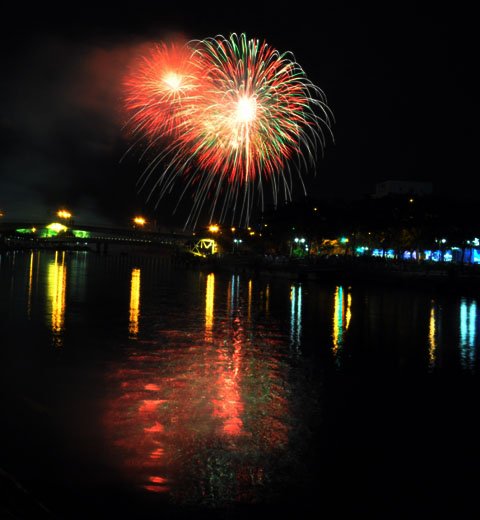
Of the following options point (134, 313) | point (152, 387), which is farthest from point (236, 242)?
point (152, 387)

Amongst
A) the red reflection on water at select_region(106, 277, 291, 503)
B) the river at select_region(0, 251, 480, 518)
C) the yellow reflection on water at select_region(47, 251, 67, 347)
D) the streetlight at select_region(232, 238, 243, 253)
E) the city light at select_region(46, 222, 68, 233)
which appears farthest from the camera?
the city light at select_region(46, 222, 68, 233)

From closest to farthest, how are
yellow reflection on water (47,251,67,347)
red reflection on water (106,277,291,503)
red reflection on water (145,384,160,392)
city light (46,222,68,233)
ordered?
red reflection on water (106,277,291,503) → red reflection on water (145,384,160,392) → yellow reflection on water (47,251,67,347) → city light (46,222,68,233)

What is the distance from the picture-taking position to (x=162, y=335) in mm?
19484

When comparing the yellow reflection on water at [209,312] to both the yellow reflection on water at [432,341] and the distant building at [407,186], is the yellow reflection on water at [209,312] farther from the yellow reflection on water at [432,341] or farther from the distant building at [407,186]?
the distant building at [407,186]

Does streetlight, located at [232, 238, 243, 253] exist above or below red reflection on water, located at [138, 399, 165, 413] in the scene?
above

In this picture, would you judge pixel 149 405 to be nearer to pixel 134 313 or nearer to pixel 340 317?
pixel 134 313

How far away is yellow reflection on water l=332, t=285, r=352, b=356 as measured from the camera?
2001 centimetres

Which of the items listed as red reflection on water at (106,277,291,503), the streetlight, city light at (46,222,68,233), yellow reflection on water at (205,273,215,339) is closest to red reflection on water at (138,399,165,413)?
red reflection on water at (106,277,291,503)

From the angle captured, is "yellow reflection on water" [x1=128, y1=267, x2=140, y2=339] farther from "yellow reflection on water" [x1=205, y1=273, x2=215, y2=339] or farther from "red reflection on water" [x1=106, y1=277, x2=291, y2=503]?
"red reflection on water" [x1=106, y1=277, x2=291, y2=503]

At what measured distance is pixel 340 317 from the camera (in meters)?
27.4

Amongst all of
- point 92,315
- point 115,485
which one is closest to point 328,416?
point 115,485

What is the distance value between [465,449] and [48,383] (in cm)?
831

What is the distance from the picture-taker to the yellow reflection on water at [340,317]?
65.6ft

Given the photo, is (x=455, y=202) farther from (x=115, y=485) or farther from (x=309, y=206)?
(x=115, y=485)
